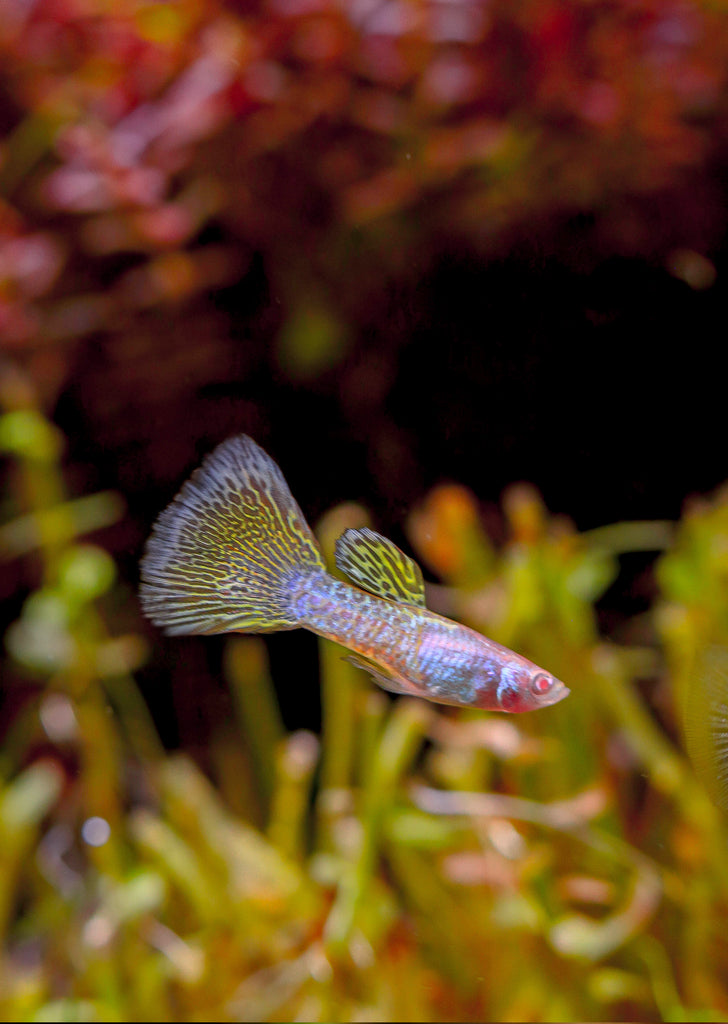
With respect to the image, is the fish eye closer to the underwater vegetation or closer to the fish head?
the fish head

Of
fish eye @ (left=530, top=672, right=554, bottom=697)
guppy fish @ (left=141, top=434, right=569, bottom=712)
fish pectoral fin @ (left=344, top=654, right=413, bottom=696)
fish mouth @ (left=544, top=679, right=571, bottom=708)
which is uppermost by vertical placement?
guppy fish @ (left=141, top=434, right=569, bottom=712)

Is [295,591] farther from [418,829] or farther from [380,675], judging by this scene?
[418,829]

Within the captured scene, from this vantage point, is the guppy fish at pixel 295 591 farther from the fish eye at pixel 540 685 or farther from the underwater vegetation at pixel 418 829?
the underwater vegetation at pixel 418 829

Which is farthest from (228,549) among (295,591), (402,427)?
(402,427)

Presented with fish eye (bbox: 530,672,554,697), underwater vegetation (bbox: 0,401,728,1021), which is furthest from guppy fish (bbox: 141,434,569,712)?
underwater vegetation (bbox: 0,401,728,1021)

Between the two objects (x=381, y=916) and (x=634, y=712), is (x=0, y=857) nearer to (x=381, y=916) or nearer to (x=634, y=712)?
(x=381, y=916)

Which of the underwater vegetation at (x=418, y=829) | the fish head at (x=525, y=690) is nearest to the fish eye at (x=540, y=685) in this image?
the fish head at (x=525, y=690)

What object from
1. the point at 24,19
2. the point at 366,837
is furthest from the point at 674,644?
the point at 24,19
